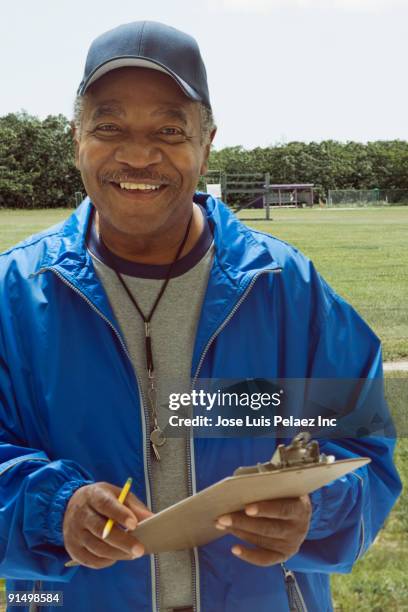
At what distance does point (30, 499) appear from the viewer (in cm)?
129

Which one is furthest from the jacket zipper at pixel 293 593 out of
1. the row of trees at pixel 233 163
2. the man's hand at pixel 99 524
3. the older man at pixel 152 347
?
the row of trees at pixel 233 163

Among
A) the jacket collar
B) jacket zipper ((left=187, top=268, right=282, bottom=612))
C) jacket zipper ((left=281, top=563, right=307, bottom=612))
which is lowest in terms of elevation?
jacket zipper ((left=281, top=563, right=307, bottom=612))

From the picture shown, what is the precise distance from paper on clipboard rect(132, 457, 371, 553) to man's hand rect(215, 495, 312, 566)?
15 millimetres

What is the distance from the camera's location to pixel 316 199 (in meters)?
49.7

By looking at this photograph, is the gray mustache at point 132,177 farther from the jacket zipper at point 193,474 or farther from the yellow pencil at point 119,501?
the yellow pencil at point 119,501

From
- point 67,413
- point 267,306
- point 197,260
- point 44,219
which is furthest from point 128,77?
point 44,219

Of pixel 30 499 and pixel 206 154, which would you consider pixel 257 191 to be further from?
pixel 30 499

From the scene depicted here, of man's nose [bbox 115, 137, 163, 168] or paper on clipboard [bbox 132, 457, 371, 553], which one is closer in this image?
paper on clipboard [bbox 132, 457, 371, 553]

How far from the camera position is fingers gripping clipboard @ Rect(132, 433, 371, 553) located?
1.04m

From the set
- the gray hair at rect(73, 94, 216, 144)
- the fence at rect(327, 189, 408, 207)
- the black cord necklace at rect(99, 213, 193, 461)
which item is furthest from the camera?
the fence at rect(327, 189, 408, 207)

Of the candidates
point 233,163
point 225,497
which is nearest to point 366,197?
point 233,163

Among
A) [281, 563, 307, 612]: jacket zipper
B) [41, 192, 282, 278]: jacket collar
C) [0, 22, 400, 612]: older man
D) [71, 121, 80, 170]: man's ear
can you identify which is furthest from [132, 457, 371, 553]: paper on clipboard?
[71, 121, 80, 170]: man's ear

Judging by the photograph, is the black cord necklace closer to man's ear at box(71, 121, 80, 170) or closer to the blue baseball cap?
man's ear at box(71, 121, 80, 170)

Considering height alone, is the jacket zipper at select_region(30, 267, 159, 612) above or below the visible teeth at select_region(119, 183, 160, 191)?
below
